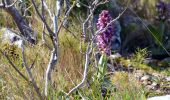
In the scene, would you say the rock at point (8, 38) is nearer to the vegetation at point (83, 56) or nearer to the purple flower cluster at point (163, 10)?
the vegetation at point (83, 56)

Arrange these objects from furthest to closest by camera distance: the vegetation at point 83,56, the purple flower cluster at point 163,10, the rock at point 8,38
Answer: the purple flower cluster at point 163,10, the rock at point 8,38, the vegetation at point 83,56

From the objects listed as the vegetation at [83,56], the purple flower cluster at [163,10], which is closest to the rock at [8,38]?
the vegetation at [83,56]

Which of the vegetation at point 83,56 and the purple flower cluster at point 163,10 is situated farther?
the purple flower cluster at point 163,10

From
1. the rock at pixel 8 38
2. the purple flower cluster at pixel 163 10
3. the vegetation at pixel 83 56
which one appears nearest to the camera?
the vegetation at pixel 83 56

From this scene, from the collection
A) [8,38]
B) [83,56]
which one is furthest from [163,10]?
[83,56]

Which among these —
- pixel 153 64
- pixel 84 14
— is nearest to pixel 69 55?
pixel 153 64

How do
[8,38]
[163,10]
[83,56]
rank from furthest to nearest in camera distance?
1. [163,10]
2. [8,38]
3. [83,56]

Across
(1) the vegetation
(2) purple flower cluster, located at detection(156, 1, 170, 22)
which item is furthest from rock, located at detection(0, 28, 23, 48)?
(2) purple flower cluster, located at detection(156, 1, 170, 22)

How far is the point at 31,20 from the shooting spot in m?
4.48

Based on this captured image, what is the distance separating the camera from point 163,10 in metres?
5.79

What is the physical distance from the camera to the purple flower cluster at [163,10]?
18.8 ft

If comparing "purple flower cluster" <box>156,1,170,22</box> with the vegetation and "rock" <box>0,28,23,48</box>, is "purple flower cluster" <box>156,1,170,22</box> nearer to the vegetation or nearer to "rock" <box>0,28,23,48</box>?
the vegetation

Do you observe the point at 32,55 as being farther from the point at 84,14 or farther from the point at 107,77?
the point at 84,14

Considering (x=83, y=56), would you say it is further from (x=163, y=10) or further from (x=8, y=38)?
(x=163, y=10)
